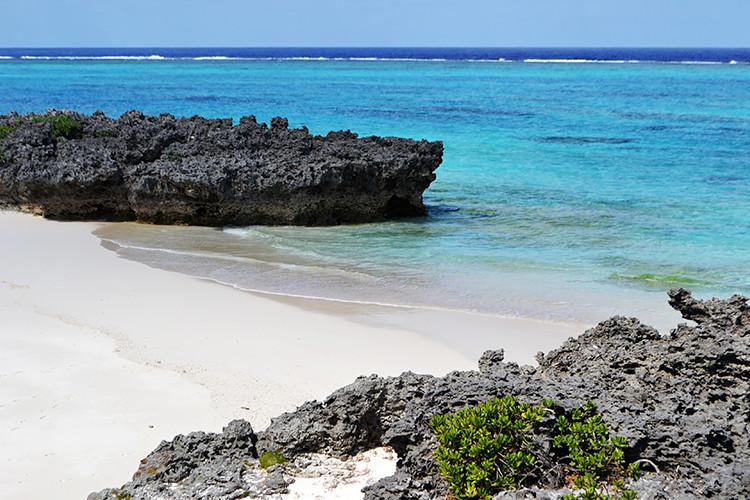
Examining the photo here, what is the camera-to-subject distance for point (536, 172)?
72.4 feet

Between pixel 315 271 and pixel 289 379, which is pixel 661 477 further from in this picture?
pixel 315 271

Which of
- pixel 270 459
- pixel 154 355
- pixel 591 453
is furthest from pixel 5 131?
pixel 591 453

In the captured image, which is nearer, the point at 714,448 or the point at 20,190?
the point at 714,448

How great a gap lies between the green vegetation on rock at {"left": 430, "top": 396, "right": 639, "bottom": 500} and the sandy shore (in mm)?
2653

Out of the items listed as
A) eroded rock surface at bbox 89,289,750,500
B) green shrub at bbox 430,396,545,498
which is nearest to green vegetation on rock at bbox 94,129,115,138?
eroded rock surface at bbox 89,289,750,500

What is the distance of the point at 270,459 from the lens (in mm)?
5000

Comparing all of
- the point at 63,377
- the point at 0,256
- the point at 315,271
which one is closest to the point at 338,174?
the point at 315,271

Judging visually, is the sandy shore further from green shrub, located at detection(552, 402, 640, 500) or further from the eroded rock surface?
green shrub, located at detection(552, 402, 640, 500)

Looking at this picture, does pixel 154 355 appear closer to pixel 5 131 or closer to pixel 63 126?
pixel 63 126

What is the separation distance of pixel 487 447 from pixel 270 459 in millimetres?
1344

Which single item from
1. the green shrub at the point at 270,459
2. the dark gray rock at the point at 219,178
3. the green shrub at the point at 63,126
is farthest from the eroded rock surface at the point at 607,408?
the green shrub at the point at 63,126

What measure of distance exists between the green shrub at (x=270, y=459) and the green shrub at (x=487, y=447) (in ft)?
3.14

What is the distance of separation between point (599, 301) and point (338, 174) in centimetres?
615

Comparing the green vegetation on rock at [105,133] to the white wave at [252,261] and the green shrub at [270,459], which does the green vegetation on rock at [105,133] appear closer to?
the white wave at [252,261]
